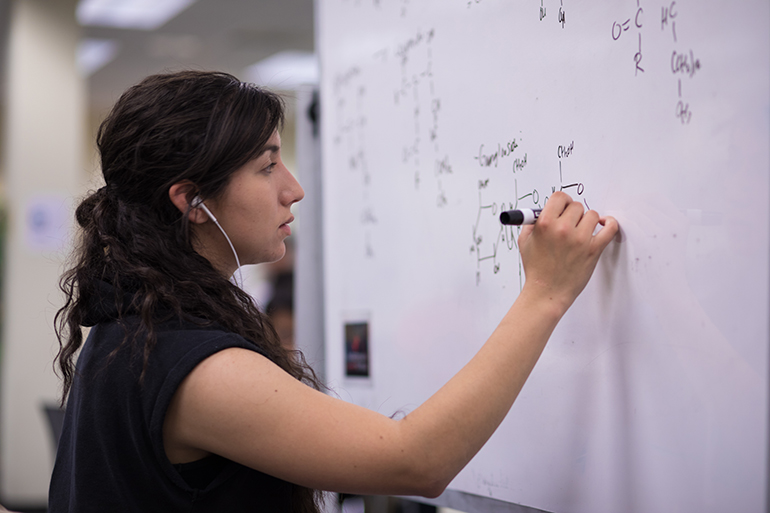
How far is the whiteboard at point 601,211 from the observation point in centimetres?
69

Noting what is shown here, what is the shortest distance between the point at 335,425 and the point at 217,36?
430cm

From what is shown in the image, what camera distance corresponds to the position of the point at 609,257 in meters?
0.83

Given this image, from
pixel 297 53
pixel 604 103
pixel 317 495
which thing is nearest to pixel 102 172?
pixel 317 495

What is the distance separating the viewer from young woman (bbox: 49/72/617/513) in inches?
27.6

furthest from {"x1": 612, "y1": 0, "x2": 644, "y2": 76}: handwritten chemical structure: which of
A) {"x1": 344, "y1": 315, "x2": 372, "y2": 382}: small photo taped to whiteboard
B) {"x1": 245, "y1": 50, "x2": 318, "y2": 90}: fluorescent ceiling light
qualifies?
{"x1": 245, "y1": 50, "x2": 318, "y2": 90}: fluorescent ceiling light

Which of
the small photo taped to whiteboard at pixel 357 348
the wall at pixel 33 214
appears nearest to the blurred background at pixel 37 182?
the wall at pixel 33 214

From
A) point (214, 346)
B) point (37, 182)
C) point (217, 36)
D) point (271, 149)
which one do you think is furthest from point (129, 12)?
point (214, 346)

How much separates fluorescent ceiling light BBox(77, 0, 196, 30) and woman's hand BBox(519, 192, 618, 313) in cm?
363

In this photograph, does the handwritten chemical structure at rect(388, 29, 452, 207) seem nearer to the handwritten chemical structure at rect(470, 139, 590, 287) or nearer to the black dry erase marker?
the handwritten chemical structure at rect(470, 139, 590, 287)

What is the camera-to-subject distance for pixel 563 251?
0.79 metres

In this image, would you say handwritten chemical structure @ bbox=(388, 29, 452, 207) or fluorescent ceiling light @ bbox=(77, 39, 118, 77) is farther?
fluorescent ceiling light @ bbox=(77, 39, 118, 77)

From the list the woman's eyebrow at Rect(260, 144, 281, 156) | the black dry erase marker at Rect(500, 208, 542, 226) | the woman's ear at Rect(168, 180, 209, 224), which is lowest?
the black dry erase marker at Rect(500, 208, 542, 226)

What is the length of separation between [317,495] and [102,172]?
536mm

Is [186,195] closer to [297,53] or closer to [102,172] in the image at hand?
[102,172]
